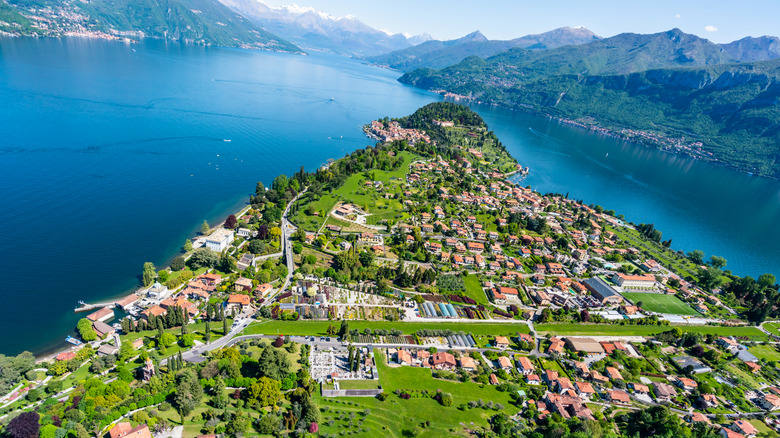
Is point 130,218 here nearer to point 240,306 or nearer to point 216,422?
point 240,306

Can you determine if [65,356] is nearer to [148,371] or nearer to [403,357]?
[148,371]

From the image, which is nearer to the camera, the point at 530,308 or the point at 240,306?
the point at 240,306

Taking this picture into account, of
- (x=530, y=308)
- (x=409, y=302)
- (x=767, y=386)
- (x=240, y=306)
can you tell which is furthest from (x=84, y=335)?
(x=767, y=386)

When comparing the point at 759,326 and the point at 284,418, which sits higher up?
the point at 759,326

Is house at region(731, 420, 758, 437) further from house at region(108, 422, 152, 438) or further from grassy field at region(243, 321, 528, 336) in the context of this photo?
house at region(108, 422, 152, 438)

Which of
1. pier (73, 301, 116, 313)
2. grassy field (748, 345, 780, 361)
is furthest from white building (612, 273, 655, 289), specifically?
pier (73, 301, 116, 313)
